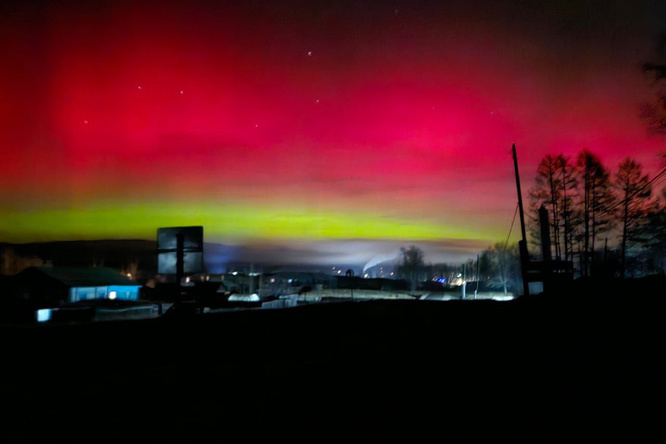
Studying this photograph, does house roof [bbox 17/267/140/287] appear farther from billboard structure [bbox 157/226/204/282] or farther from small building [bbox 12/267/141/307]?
billboard structure [bbox 157/226/204/282]

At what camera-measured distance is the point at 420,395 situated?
6508 millimetres

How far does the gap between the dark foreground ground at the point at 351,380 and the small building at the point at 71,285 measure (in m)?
51.1

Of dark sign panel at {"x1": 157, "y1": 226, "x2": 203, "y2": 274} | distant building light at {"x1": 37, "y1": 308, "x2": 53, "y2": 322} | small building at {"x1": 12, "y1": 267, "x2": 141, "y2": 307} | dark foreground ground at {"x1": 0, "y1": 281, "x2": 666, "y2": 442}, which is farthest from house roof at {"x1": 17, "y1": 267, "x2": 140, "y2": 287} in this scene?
dark foreground ground at {"x1": 0, "y1": 281, "x2": 666, "y2": 442}

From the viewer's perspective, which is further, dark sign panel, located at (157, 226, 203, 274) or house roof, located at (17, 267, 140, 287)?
house roof, located at (17, 267, 140, 287)

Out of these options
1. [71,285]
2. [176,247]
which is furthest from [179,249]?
[71,285]

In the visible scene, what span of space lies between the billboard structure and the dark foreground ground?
3269 millimetres

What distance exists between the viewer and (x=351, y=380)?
7.38m

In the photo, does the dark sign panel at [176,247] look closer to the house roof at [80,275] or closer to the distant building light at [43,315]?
the distant building light at [43,315]

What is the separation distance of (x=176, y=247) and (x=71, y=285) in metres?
→ 50.4

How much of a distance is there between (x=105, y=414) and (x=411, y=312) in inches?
473

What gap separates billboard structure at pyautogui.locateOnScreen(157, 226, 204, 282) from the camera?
15898mm

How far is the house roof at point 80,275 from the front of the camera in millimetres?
60250

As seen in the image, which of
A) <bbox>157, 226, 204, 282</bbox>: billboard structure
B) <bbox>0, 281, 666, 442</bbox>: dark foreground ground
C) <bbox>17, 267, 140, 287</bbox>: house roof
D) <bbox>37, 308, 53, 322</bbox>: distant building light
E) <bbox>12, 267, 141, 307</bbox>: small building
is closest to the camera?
<bbox>0, 281, 666, 442</bbox>: dark foreground ground

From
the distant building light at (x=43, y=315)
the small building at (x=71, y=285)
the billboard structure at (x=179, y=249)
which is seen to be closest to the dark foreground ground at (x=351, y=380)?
the billboard structure at (x=179, y=249)
